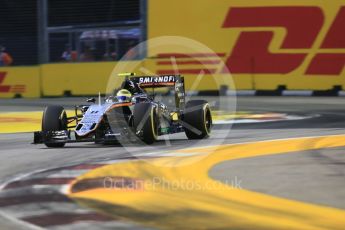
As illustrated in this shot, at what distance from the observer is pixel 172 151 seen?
10.1 meters

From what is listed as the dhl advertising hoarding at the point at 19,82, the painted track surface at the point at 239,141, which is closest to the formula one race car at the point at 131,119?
the painted track surface at the point at 239,141

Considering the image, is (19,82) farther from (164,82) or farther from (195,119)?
(195,119)

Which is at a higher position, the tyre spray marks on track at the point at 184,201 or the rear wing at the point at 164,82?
the rear wing at the point at 164,82

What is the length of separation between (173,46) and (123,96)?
15.3 m

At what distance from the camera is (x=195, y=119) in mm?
11656

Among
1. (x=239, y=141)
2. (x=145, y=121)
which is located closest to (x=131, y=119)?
(x=145, y=121)

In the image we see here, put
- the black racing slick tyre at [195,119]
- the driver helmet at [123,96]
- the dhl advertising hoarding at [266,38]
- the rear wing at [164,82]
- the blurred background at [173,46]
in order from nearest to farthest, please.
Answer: the driver helmet at [123,96] → the black racing slick tyre at [195,119] → the rear wing at [164,82] → the dhl advertising hoarding at [266,38] → the blurred background at [173,46]

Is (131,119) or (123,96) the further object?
(123,96)

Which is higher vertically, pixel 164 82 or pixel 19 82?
pixel 164 82

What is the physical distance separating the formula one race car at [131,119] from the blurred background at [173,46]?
11943mm

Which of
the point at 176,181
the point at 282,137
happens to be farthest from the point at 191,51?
the point at 176,181

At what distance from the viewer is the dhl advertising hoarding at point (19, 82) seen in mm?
26609

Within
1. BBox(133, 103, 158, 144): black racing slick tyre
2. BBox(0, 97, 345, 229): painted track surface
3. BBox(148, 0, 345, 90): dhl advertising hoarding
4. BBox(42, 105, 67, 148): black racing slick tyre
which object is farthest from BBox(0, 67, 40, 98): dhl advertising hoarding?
BBox(133, 103, 158, 144): black racing slick tyre

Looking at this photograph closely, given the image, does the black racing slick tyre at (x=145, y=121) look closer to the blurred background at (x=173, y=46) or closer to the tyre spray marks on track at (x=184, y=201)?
the tyre spray marks on track at (x=184, y=201)
